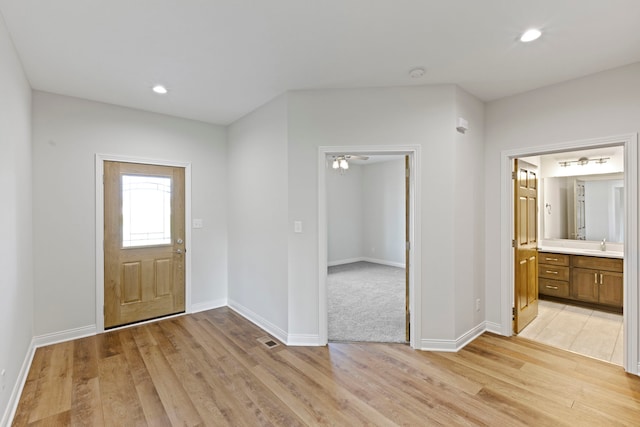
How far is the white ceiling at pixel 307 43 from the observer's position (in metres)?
1.86

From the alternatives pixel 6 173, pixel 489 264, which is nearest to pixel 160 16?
pixel 6 173

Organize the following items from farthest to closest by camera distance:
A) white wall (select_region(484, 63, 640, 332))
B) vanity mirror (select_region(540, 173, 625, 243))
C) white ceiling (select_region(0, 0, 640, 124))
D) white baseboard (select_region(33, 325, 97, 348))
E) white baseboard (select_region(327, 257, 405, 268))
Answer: white baseboard (select_region(327, 257, 405, 268)) → vanity mirror (select_region(540, 173, 625, 243)) → white baseboard (select_region(33, 325, 97, 348)) → white wall (select_region(484, 63, 640, 332)) → white ceiling (select_region(0, 0, 640, 124))

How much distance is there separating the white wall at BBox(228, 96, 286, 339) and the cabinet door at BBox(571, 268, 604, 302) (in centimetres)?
426

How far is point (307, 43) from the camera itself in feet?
7.34

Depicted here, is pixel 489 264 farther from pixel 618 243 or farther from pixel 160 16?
pixel 160 16

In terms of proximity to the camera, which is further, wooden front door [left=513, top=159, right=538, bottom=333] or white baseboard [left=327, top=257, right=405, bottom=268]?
white baseboard [left=327, top=257, right=405, bottom=268]

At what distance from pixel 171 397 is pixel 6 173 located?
80.0 inches

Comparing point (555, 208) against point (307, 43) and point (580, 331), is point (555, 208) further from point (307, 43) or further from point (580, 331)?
point (307, 43)

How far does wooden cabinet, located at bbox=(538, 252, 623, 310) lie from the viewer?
3.94 m

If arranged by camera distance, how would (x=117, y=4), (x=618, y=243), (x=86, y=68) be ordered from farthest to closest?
(x=618, y=243), (x=86, y=68), (x=117, y=4)

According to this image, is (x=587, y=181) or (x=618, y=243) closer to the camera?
(x=618, y=243)

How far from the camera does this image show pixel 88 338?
3.29 m

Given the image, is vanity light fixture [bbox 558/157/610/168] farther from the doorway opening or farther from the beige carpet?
the beige carpet

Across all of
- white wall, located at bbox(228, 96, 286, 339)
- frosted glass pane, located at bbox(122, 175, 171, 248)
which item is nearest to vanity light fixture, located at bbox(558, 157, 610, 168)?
white wall, located at bbox(228, 96, 286, 339)
